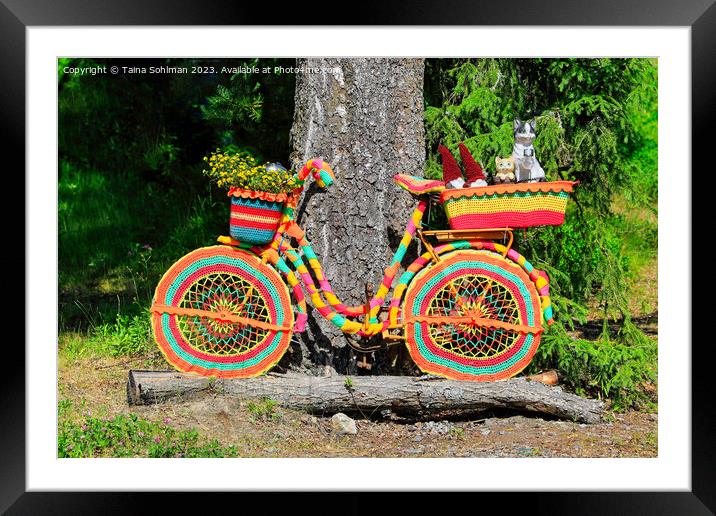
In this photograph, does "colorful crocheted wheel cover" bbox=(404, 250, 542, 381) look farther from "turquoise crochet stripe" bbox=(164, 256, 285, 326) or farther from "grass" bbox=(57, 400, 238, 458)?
"grass" bbox=(57, 400, 238, 458)

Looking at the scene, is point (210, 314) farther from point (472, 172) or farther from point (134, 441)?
point (472, 172)

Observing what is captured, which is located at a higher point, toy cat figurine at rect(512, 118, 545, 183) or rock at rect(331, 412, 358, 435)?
toy cat figurine at rect(512, 118, 545, 183)

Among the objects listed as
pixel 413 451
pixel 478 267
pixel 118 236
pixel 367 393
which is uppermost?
pixel 118 236

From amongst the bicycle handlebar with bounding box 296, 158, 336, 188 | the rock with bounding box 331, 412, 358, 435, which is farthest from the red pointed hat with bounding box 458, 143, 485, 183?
the rock with bounding box 331, 412, 358, 435

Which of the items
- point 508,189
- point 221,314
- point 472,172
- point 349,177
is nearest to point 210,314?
point 221,314

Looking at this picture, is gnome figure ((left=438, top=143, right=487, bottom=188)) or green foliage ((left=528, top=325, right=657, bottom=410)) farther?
green foliage ((left=528, top=325, right=657, bottom=410))

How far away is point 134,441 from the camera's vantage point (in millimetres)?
5016

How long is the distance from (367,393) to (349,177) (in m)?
1.31

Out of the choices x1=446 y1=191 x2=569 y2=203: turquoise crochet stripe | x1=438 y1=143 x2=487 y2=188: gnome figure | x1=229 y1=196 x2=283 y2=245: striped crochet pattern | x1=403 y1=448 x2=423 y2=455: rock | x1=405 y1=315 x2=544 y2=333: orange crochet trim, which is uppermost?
x1=438 y1=143 x2=487 y2=188: gnome figure

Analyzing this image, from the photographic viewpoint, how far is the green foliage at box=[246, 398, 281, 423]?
17.0 ft

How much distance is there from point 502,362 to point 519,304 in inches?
13.8

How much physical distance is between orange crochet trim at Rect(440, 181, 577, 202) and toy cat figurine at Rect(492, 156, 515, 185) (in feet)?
0.37

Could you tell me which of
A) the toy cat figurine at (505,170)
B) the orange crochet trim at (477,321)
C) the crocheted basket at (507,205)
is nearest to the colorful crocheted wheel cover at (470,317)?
the orange crochet trim at (477,321)
